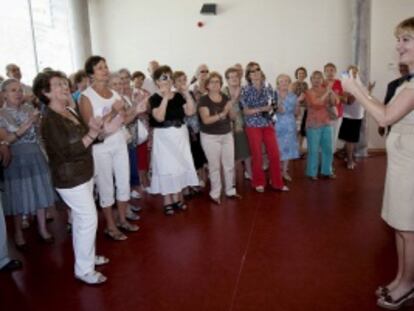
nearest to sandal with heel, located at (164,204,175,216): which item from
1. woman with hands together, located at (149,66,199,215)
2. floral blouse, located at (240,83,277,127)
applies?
woman with hands together, located at (149,66,199,215)

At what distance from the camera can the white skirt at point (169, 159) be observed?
155 inches

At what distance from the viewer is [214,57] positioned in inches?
285

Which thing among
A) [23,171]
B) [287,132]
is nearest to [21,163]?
[23,171]

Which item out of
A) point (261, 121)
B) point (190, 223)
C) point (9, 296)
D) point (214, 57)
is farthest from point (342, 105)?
point (9, 296)

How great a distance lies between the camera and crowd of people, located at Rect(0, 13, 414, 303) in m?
2.63

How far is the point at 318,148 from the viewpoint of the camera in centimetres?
530

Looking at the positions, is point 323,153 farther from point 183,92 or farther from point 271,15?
point 271,15

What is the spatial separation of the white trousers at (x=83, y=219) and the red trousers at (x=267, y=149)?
246 cm

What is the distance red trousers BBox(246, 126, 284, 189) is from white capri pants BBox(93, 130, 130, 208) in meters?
1.84

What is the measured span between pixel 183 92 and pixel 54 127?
1.83 meters

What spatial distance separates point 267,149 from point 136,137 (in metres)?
1.57

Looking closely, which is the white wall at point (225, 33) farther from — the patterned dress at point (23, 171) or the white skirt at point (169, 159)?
the patterned dress at point (23, 171)

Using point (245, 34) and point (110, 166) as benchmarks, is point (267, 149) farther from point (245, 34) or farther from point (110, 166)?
point (245, 34)

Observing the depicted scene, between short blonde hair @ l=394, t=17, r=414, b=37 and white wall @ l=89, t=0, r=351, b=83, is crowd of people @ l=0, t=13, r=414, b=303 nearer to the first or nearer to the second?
short blonde hair @ l=394, t=17, r=414, b=37
